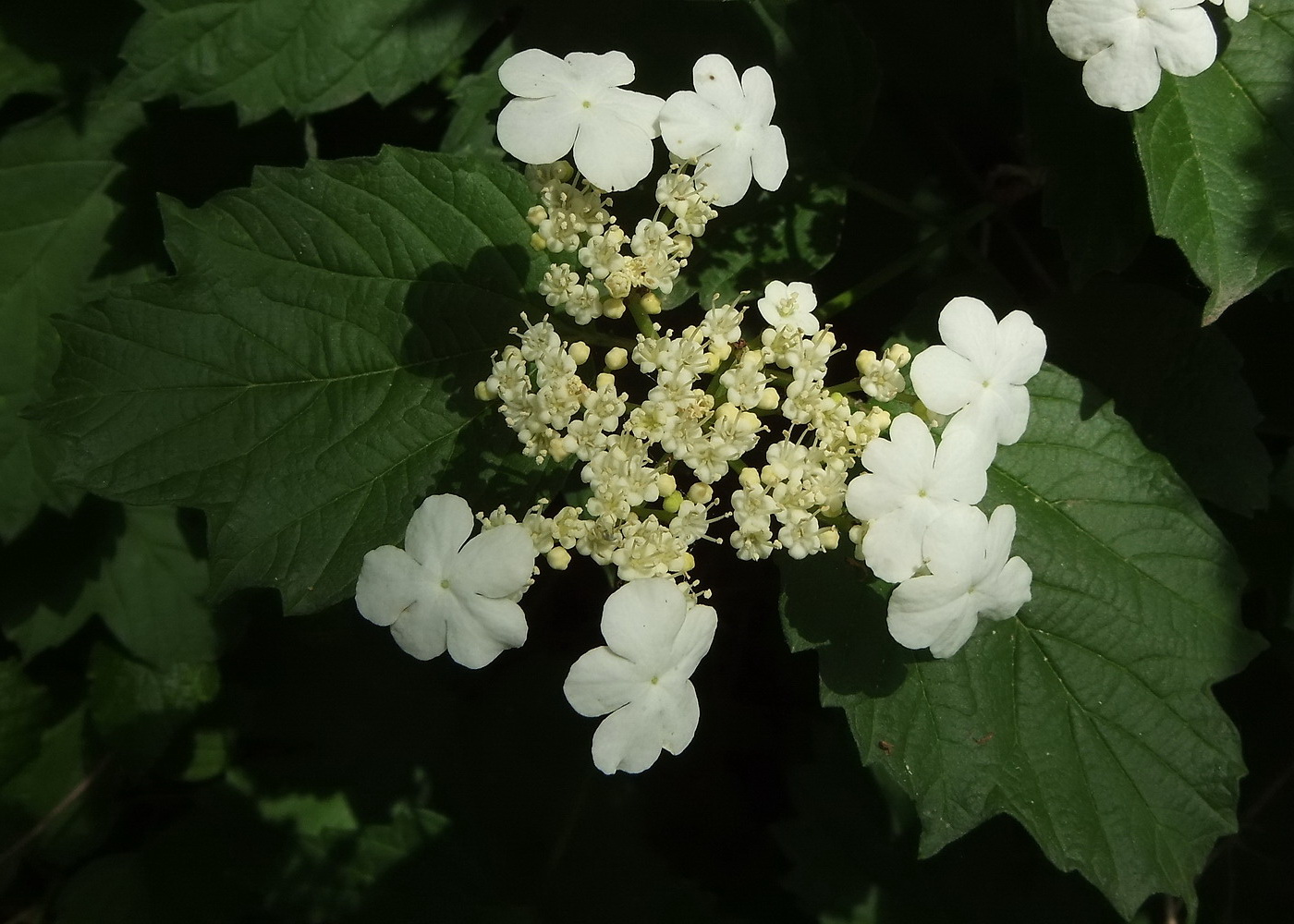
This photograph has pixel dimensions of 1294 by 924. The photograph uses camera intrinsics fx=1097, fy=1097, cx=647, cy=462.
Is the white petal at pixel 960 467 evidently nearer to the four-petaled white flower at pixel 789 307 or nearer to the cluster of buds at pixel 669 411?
the cluster of buds at pixel 669 411

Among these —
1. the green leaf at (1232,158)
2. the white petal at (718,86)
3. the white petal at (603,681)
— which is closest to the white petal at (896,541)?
the white petal at (603,681)

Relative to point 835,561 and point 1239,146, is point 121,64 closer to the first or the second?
point 835,561

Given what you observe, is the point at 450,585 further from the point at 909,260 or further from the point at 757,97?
the point at 909,260

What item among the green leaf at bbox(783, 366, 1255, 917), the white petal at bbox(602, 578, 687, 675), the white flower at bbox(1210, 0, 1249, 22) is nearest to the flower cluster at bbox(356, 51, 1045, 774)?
the white petal at bbox(602, 578, 687, 675)

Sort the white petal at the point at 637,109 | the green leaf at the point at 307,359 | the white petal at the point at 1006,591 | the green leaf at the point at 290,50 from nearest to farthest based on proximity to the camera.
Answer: the white petal at the point at 1006,591, the white petal at the point at 637,109, the green leaf at the point at 307,359, the green leaf at the point at 290,50

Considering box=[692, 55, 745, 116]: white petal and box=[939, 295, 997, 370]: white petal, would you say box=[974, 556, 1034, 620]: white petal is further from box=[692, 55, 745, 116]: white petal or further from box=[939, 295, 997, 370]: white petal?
box=[692, 55, 745, 116]: white petal

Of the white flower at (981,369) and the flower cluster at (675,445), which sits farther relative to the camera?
the white flower at (981,369)
